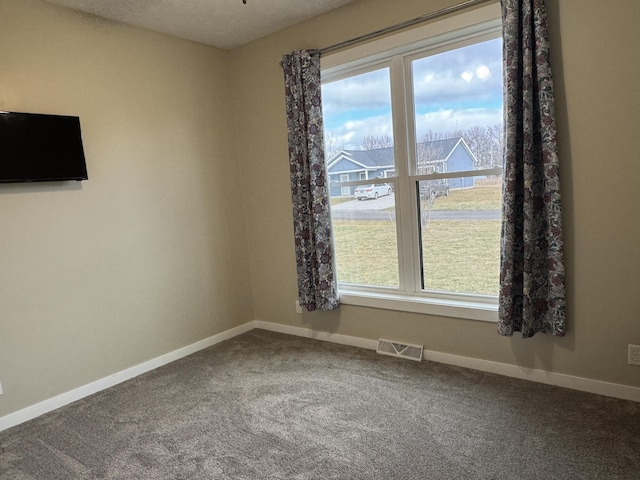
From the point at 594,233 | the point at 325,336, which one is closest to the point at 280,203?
the point at 325,336

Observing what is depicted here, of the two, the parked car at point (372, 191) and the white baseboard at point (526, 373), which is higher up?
the parked car at point (372, 191)

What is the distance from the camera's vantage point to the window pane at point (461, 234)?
2.83 metres

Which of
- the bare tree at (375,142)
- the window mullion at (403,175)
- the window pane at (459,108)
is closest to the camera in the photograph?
the window pane at (459,108)

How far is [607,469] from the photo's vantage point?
5.98ft

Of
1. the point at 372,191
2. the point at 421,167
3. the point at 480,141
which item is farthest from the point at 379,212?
the point at 480,141

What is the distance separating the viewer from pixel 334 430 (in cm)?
227

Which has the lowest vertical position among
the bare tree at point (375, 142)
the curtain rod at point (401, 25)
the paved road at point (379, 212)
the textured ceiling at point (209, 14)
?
the paved road at point (379, 212)

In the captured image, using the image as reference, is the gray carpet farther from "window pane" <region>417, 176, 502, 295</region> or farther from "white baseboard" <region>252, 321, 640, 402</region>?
"window pane" <region>417, 176, 502, 295</region>

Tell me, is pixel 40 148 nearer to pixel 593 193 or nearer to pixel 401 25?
pixel 401 25

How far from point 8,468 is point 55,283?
1087 mm

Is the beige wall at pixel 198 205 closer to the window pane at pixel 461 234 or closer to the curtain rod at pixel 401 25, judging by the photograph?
the curtain rod at pixel 401 25

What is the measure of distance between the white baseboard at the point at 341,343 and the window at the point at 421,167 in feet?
1.09

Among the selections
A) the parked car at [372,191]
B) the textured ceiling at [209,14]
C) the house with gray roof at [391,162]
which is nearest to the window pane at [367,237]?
the parked car at [372,191]

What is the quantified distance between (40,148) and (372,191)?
2252 mm
